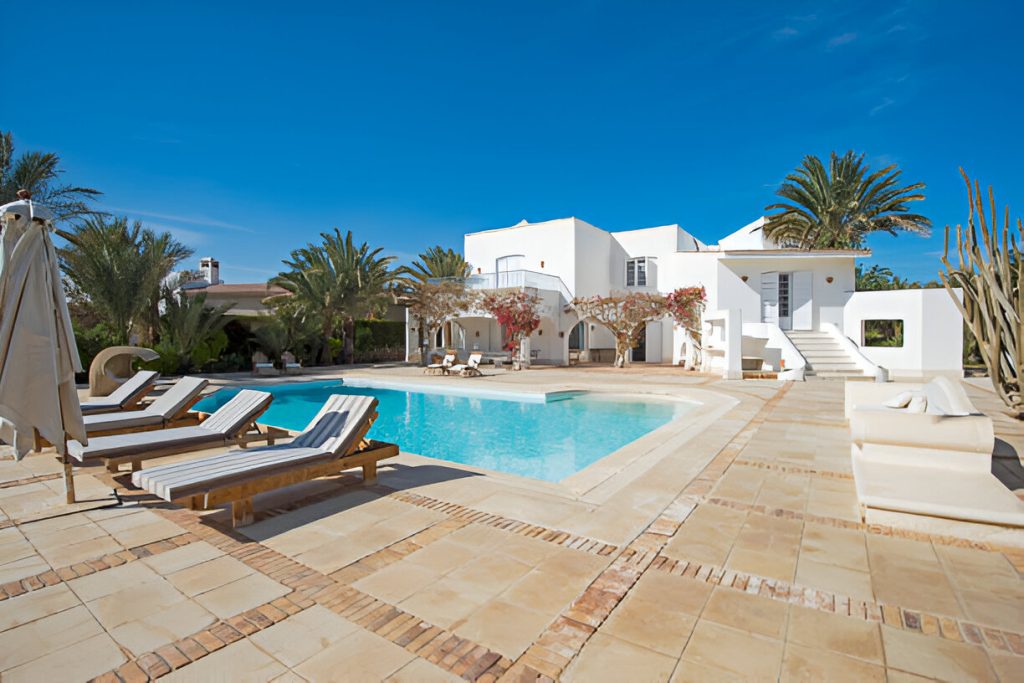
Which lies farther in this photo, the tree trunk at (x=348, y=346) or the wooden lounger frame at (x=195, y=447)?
the tree trunk at (x=348, y=346)

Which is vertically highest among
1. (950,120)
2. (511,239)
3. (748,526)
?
(950,120)

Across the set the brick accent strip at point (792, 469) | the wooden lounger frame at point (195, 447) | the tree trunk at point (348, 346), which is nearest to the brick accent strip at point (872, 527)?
the brick accent strip at point (792, 469)

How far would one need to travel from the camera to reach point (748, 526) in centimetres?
395

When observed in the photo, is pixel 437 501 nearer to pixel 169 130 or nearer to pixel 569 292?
pixel 169 130

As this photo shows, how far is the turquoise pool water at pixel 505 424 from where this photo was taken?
27.2ft

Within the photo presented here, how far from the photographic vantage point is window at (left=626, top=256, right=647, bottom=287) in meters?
28.4

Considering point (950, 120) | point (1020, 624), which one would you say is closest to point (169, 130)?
point (1020, 624)

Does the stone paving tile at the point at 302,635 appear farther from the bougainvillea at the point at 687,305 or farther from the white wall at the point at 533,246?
the white wall at the point at 533,246

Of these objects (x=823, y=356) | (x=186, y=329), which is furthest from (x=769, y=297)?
(x=186, y=329)

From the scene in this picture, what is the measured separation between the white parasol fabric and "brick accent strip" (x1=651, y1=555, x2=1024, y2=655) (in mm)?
4742

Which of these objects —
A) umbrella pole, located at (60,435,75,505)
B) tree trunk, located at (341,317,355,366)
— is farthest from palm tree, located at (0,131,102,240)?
umbrella pole, located at (60,435,75,505)

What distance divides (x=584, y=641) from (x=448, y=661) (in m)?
0.68

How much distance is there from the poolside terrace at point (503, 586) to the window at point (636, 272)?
2394 centimetres

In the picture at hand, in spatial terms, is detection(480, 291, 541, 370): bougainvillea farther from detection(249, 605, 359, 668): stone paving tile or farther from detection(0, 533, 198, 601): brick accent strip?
detection(249, 605, 359, 668): stone paving tile
